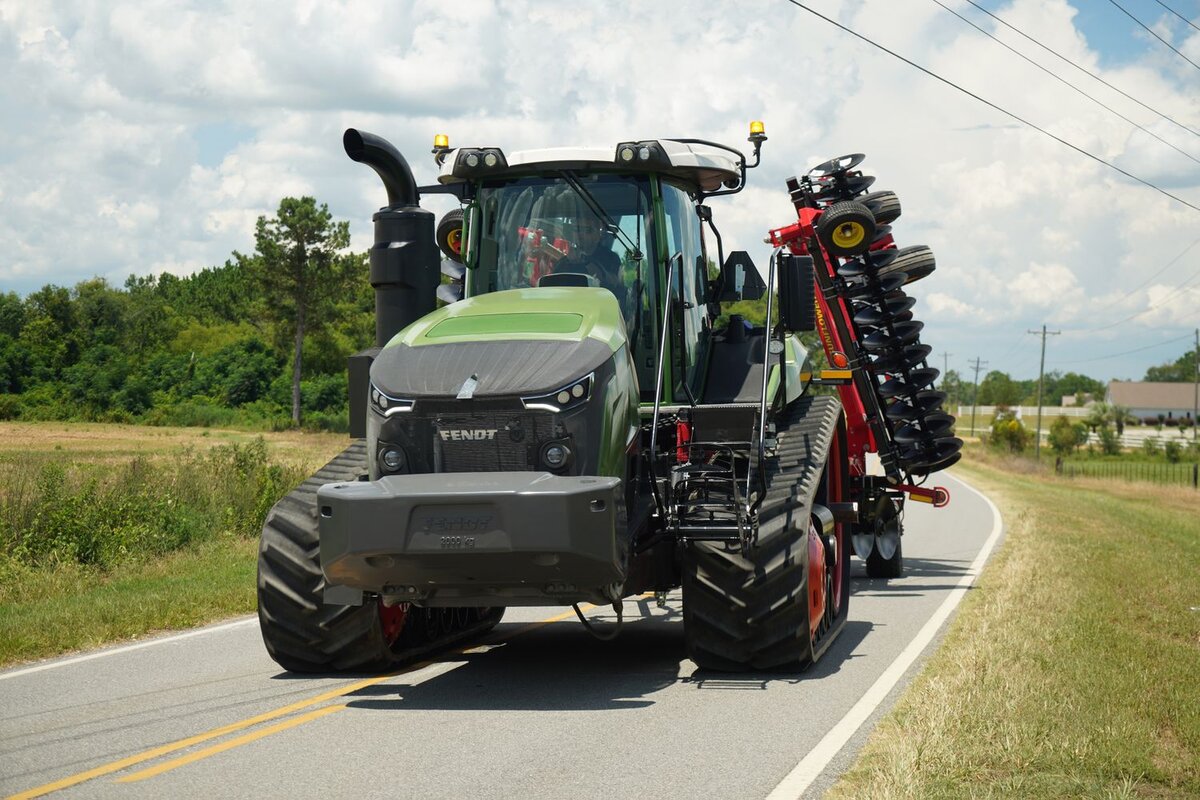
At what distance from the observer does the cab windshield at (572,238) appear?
9.09m

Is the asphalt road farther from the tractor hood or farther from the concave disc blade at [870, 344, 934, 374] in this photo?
the concave disc blade at [870, 344, 934, 374]

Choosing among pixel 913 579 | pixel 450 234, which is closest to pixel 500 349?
pixel 450 234

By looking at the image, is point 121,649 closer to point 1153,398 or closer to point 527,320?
point 527,320

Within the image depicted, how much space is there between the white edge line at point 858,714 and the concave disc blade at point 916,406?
200 centimetres

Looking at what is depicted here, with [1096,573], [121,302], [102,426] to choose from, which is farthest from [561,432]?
[121,302]

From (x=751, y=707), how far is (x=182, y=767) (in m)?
3.07

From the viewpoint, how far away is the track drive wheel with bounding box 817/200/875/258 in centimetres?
1391

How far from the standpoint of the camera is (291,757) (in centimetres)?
640

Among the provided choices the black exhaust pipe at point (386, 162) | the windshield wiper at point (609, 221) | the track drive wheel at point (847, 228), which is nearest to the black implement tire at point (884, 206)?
the track drive wheel at point (847, 228)

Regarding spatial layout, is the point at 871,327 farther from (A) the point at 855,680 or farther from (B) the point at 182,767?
(B) the point at 182,767

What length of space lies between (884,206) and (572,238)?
6.04 metres

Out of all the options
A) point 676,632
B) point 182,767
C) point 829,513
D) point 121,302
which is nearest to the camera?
point 182,767

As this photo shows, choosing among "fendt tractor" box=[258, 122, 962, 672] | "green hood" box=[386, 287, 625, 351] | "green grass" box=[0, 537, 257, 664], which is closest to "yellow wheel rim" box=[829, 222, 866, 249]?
"fendt tractor" box=[258, 122, 962, 672]

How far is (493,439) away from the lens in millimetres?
7621
